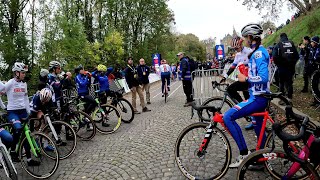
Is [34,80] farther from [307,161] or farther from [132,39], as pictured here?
[132,39]

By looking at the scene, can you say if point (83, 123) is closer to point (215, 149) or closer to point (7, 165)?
point (7, 165)

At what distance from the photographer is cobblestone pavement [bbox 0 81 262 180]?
4.68 metres

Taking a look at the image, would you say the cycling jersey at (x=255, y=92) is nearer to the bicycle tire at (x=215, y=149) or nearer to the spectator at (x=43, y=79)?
the bicycle tire at (x=215, y=149)

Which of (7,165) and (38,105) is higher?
(38,105)

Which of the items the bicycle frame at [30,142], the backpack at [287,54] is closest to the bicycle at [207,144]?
the bicycle frame at [30,142]

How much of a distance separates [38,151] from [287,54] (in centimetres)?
683

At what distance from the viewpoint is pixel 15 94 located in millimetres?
5262

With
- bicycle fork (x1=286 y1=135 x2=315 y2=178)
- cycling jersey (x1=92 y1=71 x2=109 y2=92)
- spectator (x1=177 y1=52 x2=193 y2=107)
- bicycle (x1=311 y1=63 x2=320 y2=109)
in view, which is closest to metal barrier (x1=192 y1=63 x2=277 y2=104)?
spectator (x1=177 y1=52 x2=193 y2=107)

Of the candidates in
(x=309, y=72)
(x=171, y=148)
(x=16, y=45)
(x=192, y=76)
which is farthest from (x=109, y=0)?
(x=171, y=148)

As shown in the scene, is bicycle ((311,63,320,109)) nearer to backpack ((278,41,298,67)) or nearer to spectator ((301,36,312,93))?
backpack ((278,41,298,67))

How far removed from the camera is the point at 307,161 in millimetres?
2734

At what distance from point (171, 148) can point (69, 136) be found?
225 centimetres

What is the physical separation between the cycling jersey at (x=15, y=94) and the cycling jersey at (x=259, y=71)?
4.31 meters

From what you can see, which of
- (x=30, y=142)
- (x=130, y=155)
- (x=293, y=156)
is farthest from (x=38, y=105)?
(x=293, y=156)
